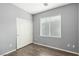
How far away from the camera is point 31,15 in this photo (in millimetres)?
1198

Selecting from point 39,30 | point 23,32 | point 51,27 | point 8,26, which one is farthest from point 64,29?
point 8,26

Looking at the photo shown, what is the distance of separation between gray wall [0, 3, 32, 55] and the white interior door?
82 millimetres

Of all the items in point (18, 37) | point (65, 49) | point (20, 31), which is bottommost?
point (65, 49)

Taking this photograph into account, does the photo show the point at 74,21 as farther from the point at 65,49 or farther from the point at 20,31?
the point at 20,31

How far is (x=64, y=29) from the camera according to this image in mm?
1248

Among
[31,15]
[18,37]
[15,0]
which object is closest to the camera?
[15,0]

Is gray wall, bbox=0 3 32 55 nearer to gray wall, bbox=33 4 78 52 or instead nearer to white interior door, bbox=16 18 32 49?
white interior door, bbox=16 18 32 49

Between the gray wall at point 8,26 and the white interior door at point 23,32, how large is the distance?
0.27 feet

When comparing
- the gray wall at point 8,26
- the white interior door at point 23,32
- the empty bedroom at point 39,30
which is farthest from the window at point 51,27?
the gray wall at point 8,26

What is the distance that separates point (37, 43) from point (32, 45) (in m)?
0.12

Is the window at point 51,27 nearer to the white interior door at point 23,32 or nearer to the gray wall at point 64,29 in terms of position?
the gray wall at point 64,29

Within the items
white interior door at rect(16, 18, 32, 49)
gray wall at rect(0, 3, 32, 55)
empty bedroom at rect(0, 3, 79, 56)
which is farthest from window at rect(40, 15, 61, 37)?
gray wall at rect(0, 3, 32, 55)

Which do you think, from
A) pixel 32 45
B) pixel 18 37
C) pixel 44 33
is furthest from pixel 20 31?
pixel 44 33

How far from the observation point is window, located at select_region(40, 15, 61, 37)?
1.13 metres
